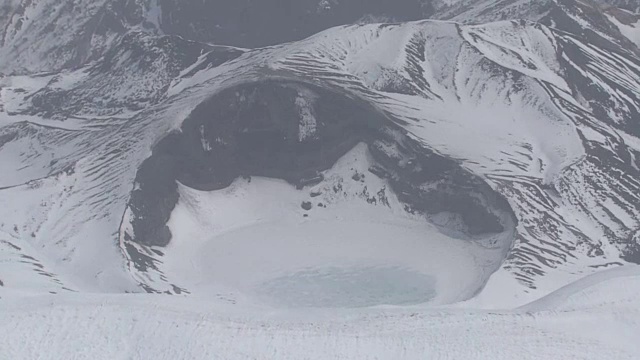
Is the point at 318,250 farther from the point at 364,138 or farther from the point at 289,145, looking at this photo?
the point at 364,138

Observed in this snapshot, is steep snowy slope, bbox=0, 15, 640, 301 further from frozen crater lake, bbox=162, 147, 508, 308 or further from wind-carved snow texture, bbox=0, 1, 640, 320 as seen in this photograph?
frozen crater lake, bbox=162, 147, 508, 308

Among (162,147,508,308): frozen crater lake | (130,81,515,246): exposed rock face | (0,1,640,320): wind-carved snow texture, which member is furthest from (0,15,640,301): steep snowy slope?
(162,147,508,308): frozen crater lake

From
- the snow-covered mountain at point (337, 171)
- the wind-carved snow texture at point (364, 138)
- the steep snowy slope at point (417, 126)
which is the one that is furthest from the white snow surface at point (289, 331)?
the steep snowy slope at point (417, 126)

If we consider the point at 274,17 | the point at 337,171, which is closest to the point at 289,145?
the point at 337,171

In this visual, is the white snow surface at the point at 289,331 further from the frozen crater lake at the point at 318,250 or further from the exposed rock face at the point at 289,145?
the exposed rock face at the point at 289,145

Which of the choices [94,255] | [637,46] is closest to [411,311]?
[94,255]

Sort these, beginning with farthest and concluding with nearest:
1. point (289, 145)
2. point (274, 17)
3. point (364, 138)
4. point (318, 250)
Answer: point (274, 17) → point (364, 138) → point (289, 145) → point (318, 250)

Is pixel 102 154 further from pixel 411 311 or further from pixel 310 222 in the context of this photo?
pixel 411 311
